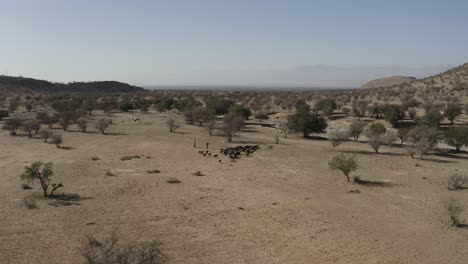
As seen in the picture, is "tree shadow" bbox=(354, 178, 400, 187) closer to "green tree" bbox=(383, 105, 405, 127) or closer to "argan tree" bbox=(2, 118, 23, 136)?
"green tree" bbox=(383, 105, 405, 127)

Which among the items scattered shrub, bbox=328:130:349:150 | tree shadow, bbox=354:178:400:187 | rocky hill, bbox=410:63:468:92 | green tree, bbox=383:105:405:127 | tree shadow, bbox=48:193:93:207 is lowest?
tree shadow, bbox=354:178:400:187

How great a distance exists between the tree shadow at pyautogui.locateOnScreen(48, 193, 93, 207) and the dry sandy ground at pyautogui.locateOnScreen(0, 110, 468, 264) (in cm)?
39

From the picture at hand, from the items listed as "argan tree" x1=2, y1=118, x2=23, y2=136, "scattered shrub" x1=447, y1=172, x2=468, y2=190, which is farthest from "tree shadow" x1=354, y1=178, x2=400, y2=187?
"argan tree" x1=2, y1=118, x2=23, y2=136

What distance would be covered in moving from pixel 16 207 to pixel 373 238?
62.0 feet

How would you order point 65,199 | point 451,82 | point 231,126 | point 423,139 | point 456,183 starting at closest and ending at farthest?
1. point 65,199
2. point 456,183
3. point 423,139
4. point 231,126
5. point 451,82

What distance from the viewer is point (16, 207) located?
22.9 m

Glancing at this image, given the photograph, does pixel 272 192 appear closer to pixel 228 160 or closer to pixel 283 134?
pixel 228 160

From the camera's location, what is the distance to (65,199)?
24.7 m

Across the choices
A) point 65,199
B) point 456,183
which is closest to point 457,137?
point 456,183

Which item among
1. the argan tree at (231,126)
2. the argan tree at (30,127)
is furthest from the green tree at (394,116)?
the argan tree at (30,127)

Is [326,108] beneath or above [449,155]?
above

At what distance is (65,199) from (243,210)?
1071 centimetres

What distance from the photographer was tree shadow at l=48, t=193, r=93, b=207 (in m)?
23.8

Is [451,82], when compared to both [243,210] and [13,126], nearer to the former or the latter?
[13,126]
